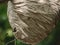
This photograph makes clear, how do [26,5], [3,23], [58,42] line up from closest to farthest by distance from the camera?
1. [26,5]
2. [58,42]
3. [3,23]

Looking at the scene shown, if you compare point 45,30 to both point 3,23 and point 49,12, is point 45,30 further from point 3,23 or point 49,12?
point 3,23

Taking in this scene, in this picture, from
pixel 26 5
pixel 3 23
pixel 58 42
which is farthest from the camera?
pixel 3 23

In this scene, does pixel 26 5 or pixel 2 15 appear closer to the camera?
pixel 26 5

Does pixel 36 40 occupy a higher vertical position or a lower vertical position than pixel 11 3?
lower

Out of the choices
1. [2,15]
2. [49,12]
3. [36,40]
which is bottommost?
[2,15]

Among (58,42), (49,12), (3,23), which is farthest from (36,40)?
(3,23)

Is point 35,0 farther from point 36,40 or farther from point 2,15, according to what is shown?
point 2,15
